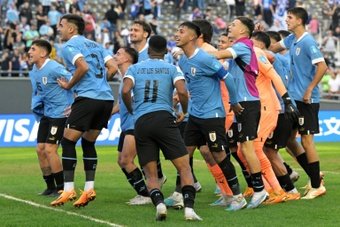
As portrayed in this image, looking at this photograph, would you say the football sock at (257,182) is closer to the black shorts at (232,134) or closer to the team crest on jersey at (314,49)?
the black shorts at (232,134)

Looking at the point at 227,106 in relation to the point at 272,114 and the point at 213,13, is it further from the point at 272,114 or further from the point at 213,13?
the point at 213,13

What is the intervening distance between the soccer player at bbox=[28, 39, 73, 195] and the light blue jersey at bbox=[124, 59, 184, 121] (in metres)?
2.76

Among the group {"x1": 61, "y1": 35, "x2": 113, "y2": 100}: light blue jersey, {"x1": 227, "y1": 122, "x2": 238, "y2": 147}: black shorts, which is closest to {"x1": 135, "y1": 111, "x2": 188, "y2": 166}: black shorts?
{"x1": 61, "y1": 35, "x2": 113, "y2": 100}: light blue jersey

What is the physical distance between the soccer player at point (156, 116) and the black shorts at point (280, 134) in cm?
249

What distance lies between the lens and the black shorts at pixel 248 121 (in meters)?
13.0

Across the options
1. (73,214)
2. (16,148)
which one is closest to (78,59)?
(73,214)

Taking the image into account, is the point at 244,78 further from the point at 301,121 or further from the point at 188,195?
the point at 188,195

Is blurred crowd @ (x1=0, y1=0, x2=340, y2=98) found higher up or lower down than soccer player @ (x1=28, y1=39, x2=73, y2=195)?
lower down

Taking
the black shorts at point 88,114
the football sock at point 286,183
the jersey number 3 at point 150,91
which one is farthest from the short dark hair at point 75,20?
the football sock at point 286,183

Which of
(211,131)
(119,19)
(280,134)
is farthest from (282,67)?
Result: (119,19)

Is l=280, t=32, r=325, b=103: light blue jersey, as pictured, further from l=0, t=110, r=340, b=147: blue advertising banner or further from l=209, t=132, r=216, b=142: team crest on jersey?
l=0, t=110, r=340, b=147: blue advertising banner

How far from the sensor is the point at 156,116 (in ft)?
38.7

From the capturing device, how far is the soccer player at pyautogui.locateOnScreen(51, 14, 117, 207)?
12.9 metres

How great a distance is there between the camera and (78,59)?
12852 mm
